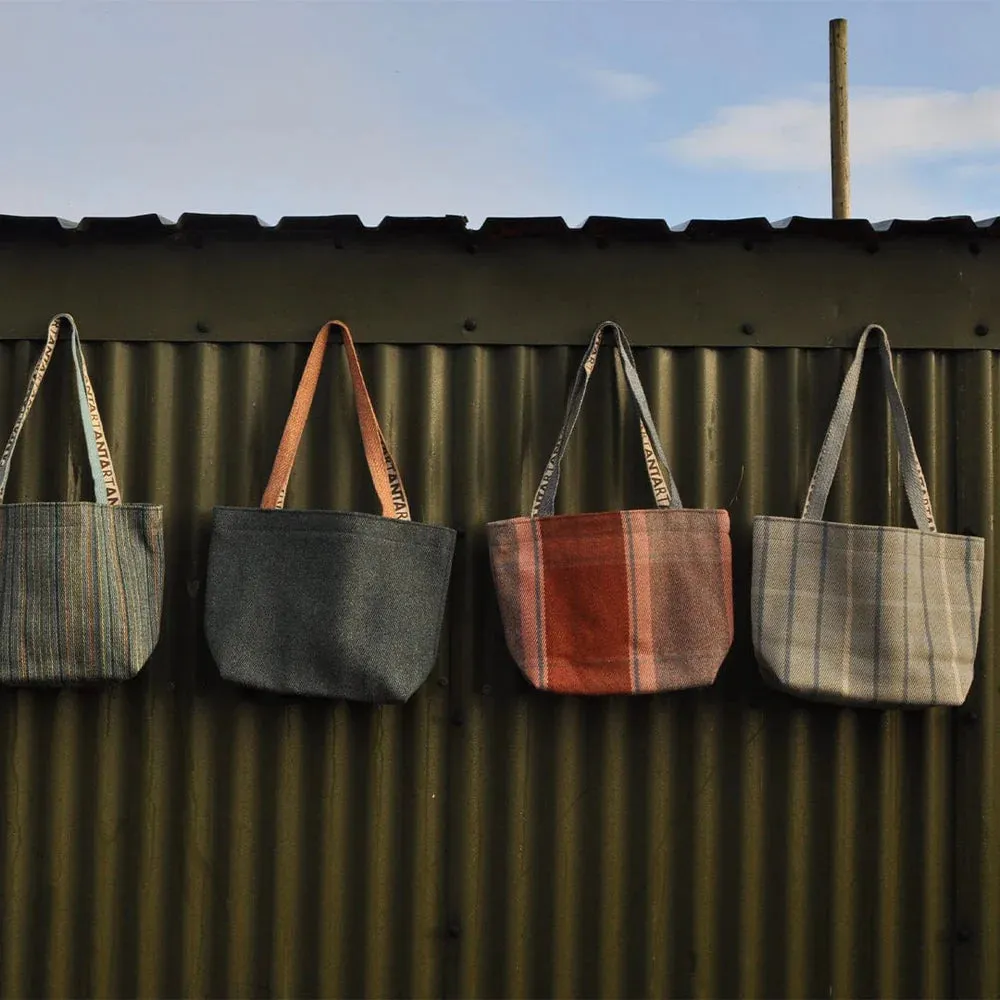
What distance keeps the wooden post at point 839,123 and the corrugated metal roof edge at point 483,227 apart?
1.39 metres

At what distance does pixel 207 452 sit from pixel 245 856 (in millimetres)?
956

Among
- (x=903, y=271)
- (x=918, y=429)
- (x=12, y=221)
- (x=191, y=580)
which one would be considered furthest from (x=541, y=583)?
(x=12, y=221)

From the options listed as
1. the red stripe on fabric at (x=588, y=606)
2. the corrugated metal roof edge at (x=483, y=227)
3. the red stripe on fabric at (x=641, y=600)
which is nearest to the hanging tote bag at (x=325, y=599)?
the red stripe on fabric at (x=588, y=606)

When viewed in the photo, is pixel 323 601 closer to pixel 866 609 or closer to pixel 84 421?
pixel 84 421

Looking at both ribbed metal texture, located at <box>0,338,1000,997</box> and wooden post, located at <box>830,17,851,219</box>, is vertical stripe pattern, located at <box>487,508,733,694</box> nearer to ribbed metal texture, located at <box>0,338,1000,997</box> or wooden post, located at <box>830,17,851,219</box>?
ribbed metal texture, located at <box>0,338,1000,997</box>

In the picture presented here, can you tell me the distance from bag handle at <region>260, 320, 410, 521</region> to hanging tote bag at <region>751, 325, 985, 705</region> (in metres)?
0.83

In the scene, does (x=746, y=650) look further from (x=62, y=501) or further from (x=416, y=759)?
(x=62, y=501)

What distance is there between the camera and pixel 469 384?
2.12 metres

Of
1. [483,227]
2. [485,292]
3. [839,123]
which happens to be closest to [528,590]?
[485,292]

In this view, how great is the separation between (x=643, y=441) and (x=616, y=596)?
14.5 inches

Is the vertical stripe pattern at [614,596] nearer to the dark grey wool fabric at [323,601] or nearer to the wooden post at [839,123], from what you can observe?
the dark grey wool fabric at [323,601]

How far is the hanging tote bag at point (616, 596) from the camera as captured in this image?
199 cm

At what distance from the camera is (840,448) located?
2.09 meters

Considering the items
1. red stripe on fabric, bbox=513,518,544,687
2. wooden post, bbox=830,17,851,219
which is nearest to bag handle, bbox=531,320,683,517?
red stripe on fabric, bbox=513,518,544,687
